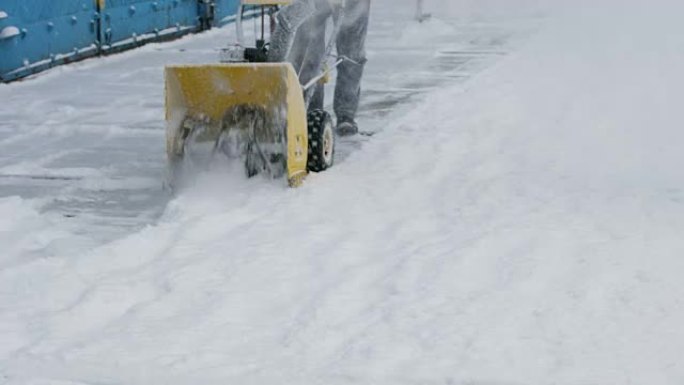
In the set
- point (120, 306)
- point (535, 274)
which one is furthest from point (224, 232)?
point (535, 274)

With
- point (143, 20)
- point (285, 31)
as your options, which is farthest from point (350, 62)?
point (143, 20)

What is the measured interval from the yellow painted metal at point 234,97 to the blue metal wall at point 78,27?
515cm

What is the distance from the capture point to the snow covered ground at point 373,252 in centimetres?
426

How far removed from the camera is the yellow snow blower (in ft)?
Result: 22.2

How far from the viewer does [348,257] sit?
5.47 meters

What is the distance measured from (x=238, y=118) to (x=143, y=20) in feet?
27.8

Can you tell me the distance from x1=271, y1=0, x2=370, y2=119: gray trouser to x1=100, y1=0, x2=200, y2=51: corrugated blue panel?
5.69 metres

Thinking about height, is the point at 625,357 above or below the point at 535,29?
above

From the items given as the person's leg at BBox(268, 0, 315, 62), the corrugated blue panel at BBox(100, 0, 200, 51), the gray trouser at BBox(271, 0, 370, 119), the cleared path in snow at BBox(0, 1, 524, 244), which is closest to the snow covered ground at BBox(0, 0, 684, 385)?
the cleared path in snow at BBox(0, 1, 524, 244)

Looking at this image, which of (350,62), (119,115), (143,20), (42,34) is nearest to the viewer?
(350,62)

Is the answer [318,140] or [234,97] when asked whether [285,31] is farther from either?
[318,140]

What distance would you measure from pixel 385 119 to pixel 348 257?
4.07 metres

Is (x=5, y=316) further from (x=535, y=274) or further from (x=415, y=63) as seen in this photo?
(x=415, y=63)

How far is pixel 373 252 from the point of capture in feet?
18.2
